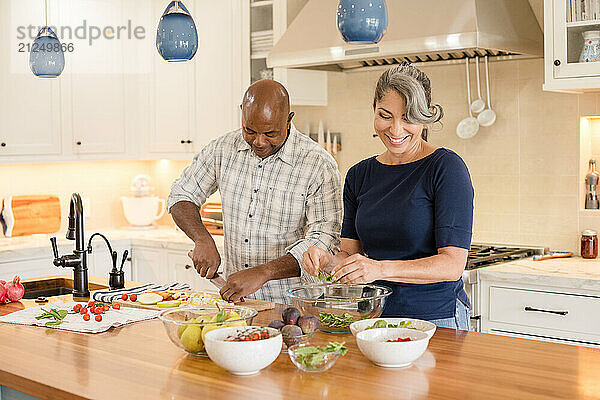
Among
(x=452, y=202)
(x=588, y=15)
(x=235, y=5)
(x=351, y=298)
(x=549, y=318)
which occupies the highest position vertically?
(x=235, y=5)

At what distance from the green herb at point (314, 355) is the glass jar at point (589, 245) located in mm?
2222

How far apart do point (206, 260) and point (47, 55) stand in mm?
1213

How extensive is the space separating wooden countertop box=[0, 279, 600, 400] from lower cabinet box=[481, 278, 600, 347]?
116 cm

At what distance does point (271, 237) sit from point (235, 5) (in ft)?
6.80

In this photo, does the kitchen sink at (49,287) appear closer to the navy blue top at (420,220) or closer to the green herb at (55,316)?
the green herb at (55,316)

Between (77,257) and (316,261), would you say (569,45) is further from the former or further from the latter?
(77,257)

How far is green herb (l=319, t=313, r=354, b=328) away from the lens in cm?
216

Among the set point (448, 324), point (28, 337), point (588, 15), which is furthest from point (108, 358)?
point (588, 15)

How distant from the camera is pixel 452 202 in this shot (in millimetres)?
2326

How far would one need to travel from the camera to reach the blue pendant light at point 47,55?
327 cm

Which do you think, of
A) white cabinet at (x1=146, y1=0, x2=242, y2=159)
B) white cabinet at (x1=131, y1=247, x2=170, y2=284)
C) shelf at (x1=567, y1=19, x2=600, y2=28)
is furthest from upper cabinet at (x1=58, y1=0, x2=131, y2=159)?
shelf at (x1=567, y1=19, x2=600, y2=28)

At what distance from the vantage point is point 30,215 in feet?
15.7

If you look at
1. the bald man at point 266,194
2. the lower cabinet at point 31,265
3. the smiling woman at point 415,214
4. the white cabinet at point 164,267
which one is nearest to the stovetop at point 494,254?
the bald man at point 266,194

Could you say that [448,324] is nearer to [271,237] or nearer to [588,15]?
[271,237]
